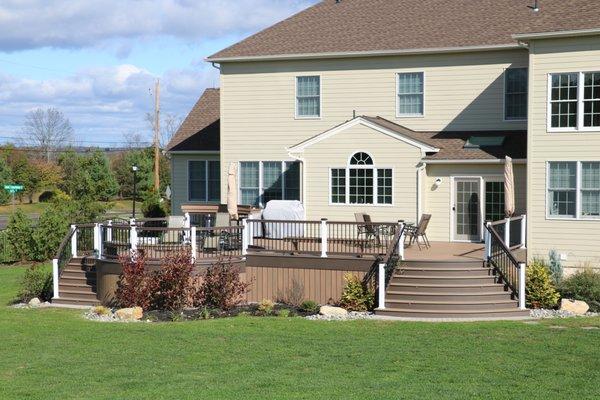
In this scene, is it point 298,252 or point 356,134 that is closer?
point 298,252

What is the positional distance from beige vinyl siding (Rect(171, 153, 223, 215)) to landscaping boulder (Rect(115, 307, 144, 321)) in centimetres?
1278

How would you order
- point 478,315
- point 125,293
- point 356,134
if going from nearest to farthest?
point 478,315
point 125,293
point 356,134

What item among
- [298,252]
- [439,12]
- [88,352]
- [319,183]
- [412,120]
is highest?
[439,12]

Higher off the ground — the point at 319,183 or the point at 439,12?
the point at 439,12

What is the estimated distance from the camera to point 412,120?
28328mm

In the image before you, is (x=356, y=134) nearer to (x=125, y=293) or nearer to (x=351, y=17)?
(x=351, y=17)

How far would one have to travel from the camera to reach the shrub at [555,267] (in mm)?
21891

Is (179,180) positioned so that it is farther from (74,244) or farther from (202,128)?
(74,244)

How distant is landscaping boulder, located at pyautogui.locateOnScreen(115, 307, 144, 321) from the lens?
67.0 ft

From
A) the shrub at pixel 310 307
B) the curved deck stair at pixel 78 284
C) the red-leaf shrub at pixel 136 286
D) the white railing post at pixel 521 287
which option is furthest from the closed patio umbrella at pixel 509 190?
the curved deck stair at pixel 78 284

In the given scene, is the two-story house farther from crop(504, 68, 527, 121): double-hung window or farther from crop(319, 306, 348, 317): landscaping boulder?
crop(319, 306, 348, 317): landscaping boulder

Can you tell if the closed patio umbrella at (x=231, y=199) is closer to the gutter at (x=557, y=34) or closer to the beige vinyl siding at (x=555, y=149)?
the beige vinyl siding at (x=555, y=149)

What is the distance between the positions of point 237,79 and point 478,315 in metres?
14.4

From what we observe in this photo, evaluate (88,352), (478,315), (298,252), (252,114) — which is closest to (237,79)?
(252,114)
